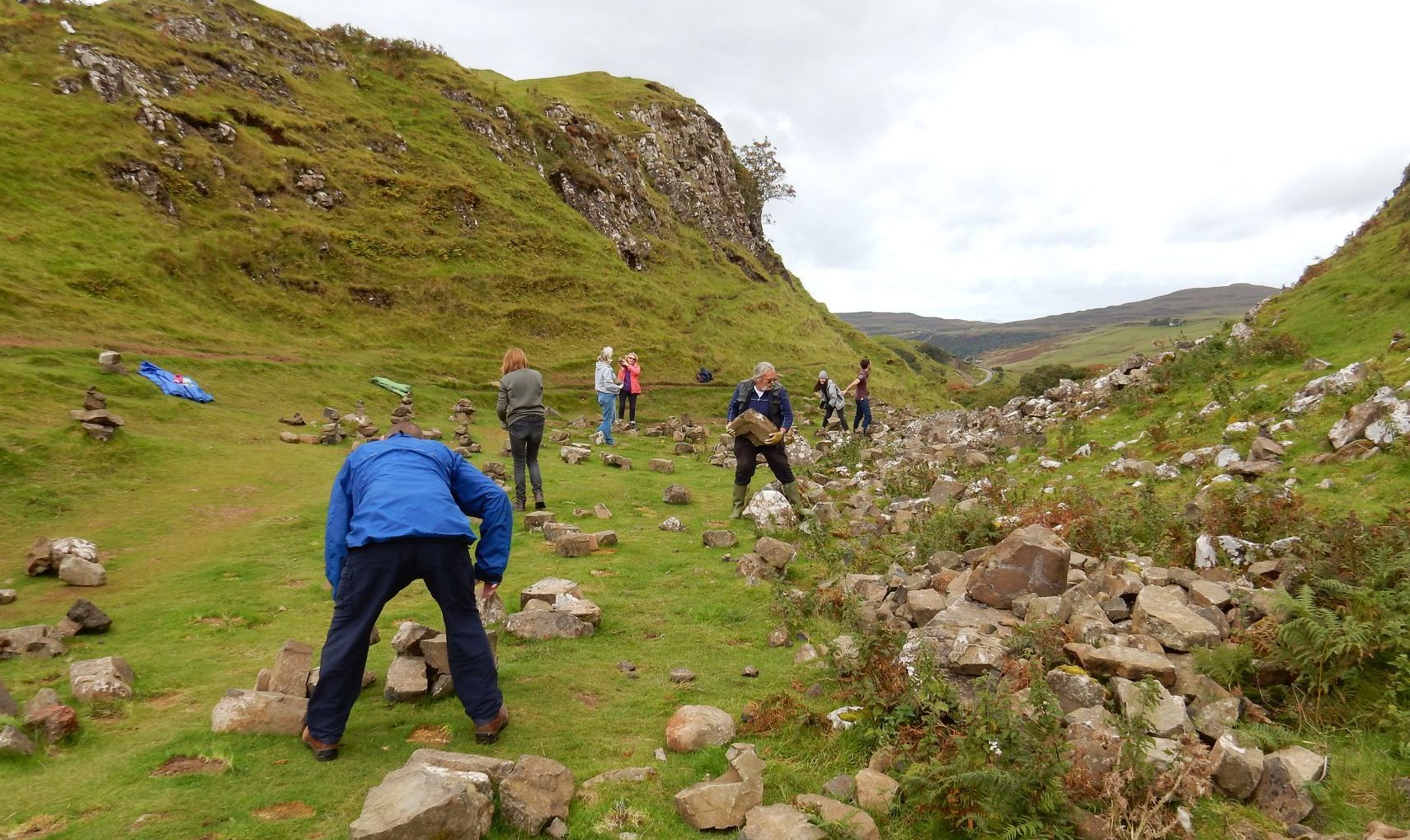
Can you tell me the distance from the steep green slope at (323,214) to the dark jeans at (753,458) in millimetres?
19736

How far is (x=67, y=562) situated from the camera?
9.10 m

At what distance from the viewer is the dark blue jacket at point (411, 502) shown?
5.30m

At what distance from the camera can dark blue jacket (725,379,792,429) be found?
43.5 ft

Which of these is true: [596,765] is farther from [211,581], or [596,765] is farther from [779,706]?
[211,581]

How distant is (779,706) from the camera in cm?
608

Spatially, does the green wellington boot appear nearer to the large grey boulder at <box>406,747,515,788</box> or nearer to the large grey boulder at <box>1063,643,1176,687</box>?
the large grey boulder at <box>1063,643,1176,687</box>

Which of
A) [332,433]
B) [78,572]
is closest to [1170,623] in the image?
[78,572]

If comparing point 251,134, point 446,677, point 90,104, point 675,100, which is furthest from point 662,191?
point 446,677

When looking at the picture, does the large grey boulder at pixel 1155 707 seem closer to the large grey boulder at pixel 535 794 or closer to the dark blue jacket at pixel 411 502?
the large grey boulder at pixel 535 794

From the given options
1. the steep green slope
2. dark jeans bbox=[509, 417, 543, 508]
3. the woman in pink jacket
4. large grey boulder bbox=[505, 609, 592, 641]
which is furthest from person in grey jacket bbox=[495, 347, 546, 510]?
the steep green slope

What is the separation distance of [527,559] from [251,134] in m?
36.9

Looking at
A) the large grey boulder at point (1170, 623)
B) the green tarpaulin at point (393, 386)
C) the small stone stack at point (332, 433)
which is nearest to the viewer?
the large grey boulder at point (1170, 623)

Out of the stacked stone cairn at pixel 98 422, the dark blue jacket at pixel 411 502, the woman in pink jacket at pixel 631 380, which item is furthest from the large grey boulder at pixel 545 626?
the woman in pink jacket at pixel 631 380

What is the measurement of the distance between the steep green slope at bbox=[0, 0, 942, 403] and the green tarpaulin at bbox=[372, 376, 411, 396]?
2622 mm
